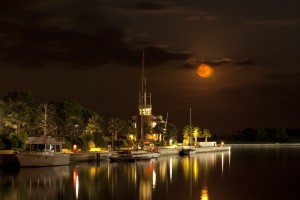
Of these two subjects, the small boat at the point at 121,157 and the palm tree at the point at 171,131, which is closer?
the small boat at the point at 121,157

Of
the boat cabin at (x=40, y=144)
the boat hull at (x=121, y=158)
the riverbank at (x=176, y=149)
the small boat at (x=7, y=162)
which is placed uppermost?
the boat cabin at (x=40, y=144)

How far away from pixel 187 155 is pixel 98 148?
31.2m

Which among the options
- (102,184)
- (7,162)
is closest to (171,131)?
(7,162)

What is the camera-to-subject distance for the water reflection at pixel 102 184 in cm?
4875

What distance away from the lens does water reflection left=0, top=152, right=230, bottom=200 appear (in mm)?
48750

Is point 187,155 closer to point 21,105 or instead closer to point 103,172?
point 21,105

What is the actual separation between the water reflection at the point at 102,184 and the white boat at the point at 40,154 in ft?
A: 4.83

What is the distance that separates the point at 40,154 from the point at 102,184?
18502 millimetres

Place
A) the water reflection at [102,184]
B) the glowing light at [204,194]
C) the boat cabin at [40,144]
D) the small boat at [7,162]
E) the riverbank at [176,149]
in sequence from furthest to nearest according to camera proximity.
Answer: the riverbank at [176,149] → the small boat at [7,162] → the boat cabin at [40,144] → the water reflection at [102,184] → the glowing light at [204,194]

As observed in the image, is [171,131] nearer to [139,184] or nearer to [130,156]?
[130,156]

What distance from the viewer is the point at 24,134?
85.3 meters

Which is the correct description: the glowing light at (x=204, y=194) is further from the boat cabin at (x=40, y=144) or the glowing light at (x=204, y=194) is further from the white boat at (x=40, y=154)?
the white boat at (x=40, y=154)

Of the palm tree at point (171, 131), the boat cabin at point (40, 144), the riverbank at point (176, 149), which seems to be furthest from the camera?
the palm tree at point (171, 131)

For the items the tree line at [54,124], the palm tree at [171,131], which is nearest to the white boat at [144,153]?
the tree line at [54,124]
